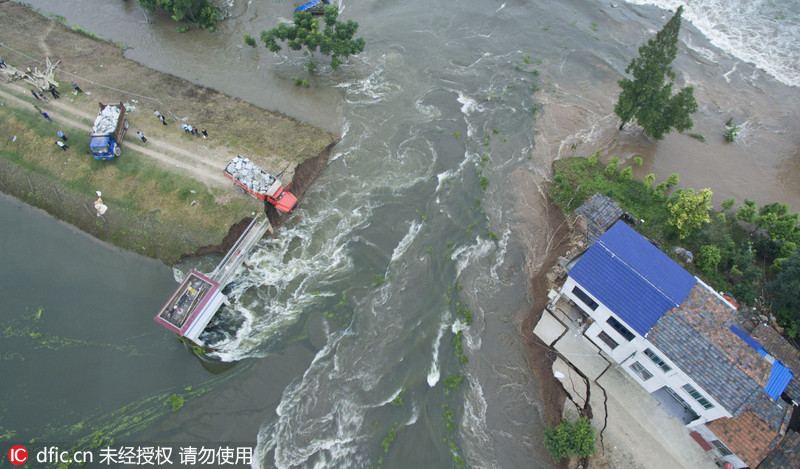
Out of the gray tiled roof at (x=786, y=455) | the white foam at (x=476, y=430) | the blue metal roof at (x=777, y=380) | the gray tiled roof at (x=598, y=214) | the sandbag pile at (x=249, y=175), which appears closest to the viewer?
the gray tiled roof at (x=786, y=455)

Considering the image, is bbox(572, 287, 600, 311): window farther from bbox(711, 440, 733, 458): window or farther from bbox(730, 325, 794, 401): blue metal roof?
bbox(711, 440, 733, 458): window

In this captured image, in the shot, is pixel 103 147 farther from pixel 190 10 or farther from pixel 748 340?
pixel 748 340

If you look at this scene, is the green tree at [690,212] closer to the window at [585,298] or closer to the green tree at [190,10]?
the window at [585,298]

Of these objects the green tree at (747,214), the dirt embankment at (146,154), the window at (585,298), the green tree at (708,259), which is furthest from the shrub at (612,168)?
the dirt embankment at (146,154)

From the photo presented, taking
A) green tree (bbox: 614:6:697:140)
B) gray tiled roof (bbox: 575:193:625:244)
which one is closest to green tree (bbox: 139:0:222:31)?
gray tiled roof (bbox: 575:193:625:244)

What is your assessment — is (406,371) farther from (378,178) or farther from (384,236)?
(378,178)

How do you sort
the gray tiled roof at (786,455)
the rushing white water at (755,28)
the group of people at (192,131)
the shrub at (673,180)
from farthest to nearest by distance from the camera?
the rushing white water at (755,28), the group of people at (192,131), the shrub at (673,180), the gray tiled roof at (786,455)

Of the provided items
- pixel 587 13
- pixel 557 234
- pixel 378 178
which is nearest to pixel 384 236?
pixel 378 178
